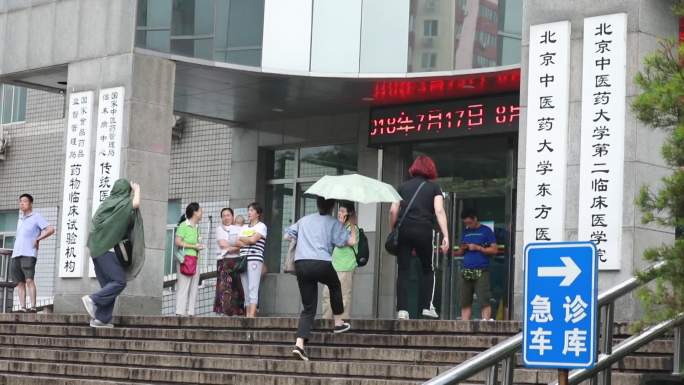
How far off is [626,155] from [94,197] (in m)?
7.88

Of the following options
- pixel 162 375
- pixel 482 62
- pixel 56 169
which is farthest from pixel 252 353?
pixel 56 169

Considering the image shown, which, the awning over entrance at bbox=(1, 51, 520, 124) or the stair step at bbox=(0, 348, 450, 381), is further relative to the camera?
the awning over entrance at bbox=(1, 51, 520, 124)

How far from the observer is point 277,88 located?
19.3 meters

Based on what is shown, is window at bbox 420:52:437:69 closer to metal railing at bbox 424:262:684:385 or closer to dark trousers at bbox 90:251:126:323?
dark trousers at bbox 90:251:126:323

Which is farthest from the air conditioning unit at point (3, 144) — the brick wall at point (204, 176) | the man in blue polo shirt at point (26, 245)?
the man in blue polo shirt at point (26, 245)

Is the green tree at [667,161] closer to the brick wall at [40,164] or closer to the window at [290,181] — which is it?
the window at [290,181]

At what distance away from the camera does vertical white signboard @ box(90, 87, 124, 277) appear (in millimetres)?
18109

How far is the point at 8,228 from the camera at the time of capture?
29375mm

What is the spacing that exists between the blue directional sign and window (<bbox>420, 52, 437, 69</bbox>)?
11.0m

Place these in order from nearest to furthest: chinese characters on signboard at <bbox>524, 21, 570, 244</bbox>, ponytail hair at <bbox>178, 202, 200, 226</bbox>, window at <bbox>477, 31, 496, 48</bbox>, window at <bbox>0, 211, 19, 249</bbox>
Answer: chinese characters on signboard at <bbox>524, 21, 570, 244</bbox>, ponytail hair at <bbox>178, 202, 200, 226</bbox>, window at <bbox>477, 31, 496, 48</bbox>, window at <bbox>0, 211, 19, 249</bbox>

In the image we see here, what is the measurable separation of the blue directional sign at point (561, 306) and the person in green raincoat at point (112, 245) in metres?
9.14

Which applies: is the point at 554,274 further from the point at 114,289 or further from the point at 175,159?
the point at 175,159

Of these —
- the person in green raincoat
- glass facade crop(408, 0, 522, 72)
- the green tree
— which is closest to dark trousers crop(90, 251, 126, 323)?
the person in green raincoat

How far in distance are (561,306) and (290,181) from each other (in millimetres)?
15841
